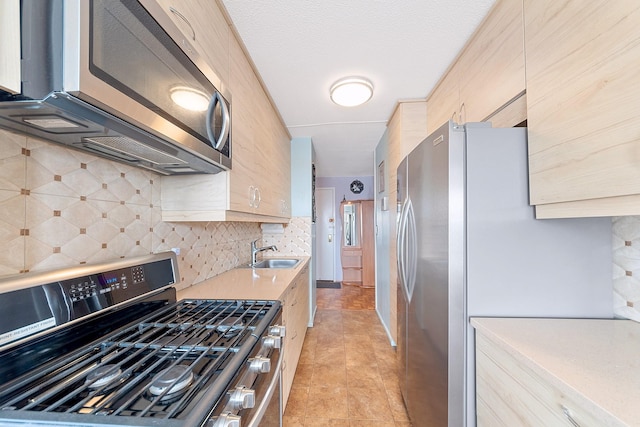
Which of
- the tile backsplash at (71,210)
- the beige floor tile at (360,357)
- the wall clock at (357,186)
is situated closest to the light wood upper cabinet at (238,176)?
the tile backsplash at (71,210)

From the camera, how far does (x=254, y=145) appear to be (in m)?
1.59

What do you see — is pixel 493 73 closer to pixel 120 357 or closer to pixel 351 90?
pixel 351 90

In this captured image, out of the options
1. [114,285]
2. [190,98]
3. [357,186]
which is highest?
[357,186]

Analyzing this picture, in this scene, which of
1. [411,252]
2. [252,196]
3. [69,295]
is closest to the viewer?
[69,295]

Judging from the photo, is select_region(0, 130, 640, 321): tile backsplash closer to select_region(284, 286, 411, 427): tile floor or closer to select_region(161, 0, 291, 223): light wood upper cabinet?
select_region(161, 0, 291, 223): light wood upper cabinet

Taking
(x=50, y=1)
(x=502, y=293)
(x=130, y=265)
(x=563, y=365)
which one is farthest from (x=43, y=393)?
(x=502, y=293)

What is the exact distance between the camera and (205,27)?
40.5 inches

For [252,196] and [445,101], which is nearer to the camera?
[252,196]

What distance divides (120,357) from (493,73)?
1.92 meters

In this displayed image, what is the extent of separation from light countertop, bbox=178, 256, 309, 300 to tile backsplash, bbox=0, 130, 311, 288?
0.66 ft

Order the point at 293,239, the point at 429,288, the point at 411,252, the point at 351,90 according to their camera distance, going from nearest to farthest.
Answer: the point at 429,288 < the point at 411,252 < the point at 351,90 < the point at 293,239

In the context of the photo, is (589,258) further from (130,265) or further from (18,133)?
(18,133)

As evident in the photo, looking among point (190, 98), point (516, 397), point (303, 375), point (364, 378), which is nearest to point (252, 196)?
point (190, 98)

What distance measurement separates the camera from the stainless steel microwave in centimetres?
46
